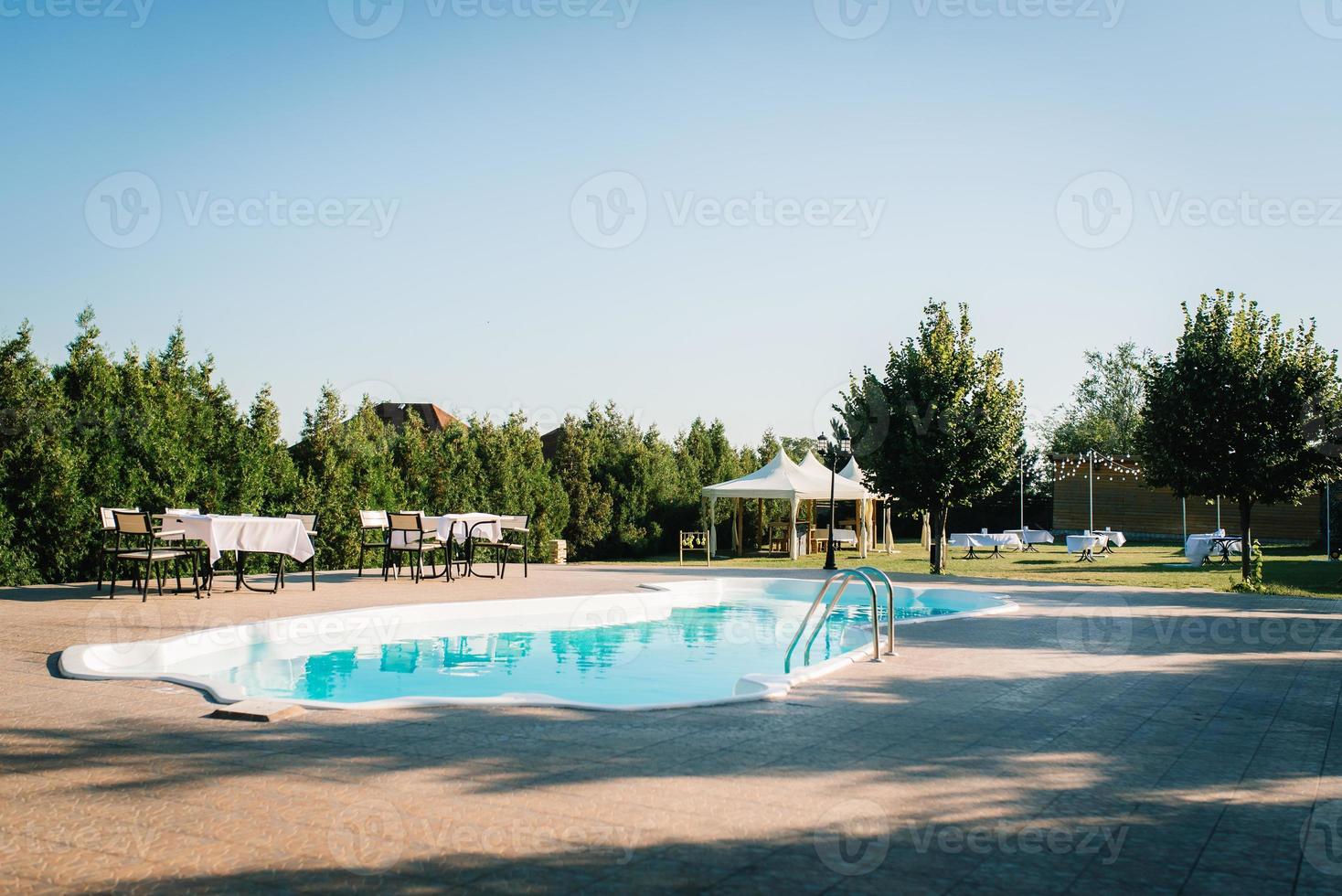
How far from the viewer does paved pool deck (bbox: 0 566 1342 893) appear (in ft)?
9.10

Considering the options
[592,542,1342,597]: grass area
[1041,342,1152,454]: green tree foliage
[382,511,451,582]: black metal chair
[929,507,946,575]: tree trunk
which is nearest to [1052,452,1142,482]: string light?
[592,542,1342,597]: grass area

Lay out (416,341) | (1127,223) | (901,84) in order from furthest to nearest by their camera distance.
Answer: (416,341), (1127,223), (901,84)

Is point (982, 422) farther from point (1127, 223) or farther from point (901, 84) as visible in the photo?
point (901, 84)

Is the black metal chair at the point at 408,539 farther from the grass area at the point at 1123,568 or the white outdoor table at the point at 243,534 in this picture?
the grass area at the point at 1123,568

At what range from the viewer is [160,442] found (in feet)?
44.1

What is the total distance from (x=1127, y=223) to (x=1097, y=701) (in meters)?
9.74

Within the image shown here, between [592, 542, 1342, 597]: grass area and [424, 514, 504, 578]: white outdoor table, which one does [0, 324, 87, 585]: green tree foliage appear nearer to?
[424, 514, 504, 578]: white outdoor table

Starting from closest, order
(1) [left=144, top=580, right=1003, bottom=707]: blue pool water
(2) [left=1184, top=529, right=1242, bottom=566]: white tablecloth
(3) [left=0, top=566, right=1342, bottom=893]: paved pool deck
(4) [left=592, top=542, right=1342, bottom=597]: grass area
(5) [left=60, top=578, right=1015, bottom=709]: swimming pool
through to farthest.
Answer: (3) [left=0, top=566, right=1342, bottom=893]: paved pool deck < (5) [left=60, top=578, right=1015, bottom=709]: swimming pool < (1) [left=144, top=580, right=1003, bottom=707]: blue pool water < (4) [left=592, top=542, right=1342, bottom=597]: grass area < (2) [left=1184, top=529, right=1242, bottom=566]: white tablecloth

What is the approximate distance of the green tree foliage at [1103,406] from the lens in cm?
5356

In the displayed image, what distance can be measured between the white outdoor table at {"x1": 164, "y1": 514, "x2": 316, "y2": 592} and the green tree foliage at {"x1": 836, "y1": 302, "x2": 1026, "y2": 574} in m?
11.5

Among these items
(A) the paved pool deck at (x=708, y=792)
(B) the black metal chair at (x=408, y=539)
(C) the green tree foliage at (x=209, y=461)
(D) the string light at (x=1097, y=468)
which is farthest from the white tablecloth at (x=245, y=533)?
(D) the string light at (x=1097, y=468)

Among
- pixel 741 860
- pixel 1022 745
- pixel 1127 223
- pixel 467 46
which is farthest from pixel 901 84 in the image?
pixel 741 860

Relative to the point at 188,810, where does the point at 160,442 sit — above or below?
above

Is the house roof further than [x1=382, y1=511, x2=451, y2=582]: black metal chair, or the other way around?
the house roof
